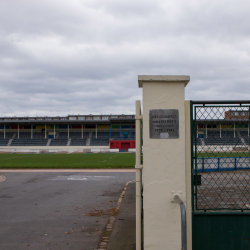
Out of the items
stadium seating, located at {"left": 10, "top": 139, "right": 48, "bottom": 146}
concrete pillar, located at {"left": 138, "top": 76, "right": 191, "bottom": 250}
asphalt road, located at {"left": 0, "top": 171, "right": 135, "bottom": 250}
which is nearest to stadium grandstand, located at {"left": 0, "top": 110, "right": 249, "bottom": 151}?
stadium seating, located at {"left": 10, "top": 139, "right": 48, "bottom": 146}

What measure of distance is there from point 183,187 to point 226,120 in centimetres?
130

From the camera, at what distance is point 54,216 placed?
6965mm

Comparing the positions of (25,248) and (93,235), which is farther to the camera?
(93,235)

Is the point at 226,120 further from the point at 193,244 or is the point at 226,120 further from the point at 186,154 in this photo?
the point at 193,244

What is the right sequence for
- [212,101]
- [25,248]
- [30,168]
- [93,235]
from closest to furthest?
[212,101] < [25,248] < [93,235] < [30,168]

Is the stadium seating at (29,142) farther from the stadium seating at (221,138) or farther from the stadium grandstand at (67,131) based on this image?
the stadium seating at (221,138)

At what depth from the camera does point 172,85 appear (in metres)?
3.65

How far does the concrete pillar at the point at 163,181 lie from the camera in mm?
3619

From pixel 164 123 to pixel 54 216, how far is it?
4.95 m

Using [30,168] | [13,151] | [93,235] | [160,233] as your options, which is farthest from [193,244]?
[13,151]

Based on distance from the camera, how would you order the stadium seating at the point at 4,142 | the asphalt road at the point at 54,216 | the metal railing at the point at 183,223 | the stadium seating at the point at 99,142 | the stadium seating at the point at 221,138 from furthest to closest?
the stadium seating at the point at 4,142 → the stadium seating at the point at 99,142 → the asphalt road at the point at 54,216 → the stadium seating at the point at 221,138 → the metal railing at the point at 183,223

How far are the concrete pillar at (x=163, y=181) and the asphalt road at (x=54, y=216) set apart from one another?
1805 mm

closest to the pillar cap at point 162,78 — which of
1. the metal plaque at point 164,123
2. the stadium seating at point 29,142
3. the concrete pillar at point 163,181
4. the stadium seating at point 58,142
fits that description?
the concrete pillar at point 163,181

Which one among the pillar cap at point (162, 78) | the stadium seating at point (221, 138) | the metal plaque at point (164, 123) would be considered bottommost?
the stadium seating at point (221, 138)
